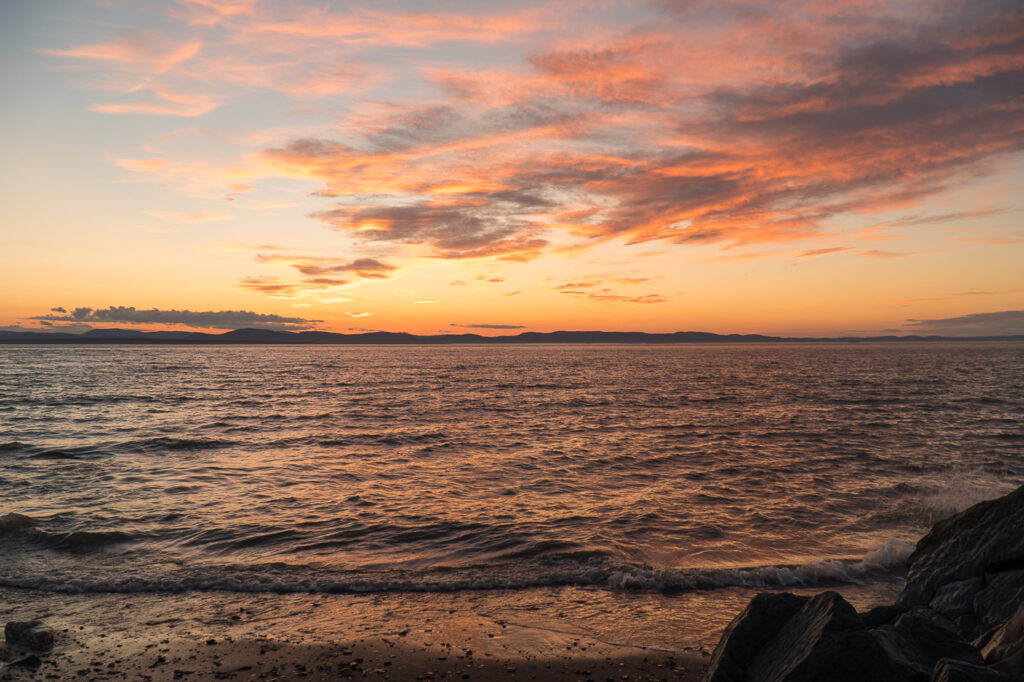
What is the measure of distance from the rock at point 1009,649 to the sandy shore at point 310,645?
11.1 ft

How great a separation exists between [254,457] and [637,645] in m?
21.4

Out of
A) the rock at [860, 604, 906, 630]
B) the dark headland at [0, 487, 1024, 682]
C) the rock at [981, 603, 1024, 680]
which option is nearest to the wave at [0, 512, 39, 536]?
the dark headland at [0, 487, 1024, 682]

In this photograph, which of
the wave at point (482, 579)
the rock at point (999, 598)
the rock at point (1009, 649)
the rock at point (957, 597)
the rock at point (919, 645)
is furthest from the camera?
the wave at point (482, 579)

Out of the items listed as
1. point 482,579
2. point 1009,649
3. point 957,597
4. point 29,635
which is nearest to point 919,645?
point 1009,649

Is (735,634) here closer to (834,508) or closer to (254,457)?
(834,508)

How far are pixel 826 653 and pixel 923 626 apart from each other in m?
1.74

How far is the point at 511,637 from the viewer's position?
27.8 ft

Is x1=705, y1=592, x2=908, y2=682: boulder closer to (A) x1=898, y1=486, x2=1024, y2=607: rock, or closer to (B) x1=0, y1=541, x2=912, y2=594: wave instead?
(A) x1=898, y1=486, x2=1024, y2=607: rock

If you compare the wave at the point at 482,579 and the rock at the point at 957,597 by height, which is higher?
the rock at the point at 957,597

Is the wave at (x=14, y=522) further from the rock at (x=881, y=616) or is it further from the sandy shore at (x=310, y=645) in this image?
the rock at (x=881, y=616)

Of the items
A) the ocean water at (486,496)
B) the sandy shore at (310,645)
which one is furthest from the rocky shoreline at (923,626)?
the ocean water at (486,496)

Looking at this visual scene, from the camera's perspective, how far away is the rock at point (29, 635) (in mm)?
8047

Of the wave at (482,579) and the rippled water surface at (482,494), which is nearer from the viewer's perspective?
the wave at (482,579)

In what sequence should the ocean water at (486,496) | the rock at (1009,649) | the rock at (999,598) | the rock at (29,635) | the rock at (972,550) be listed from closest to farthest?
the rock at (1009,649), the rock at (999,598), the rock at (972,550), the rock at (29,635), the ocean water at (486,496)
